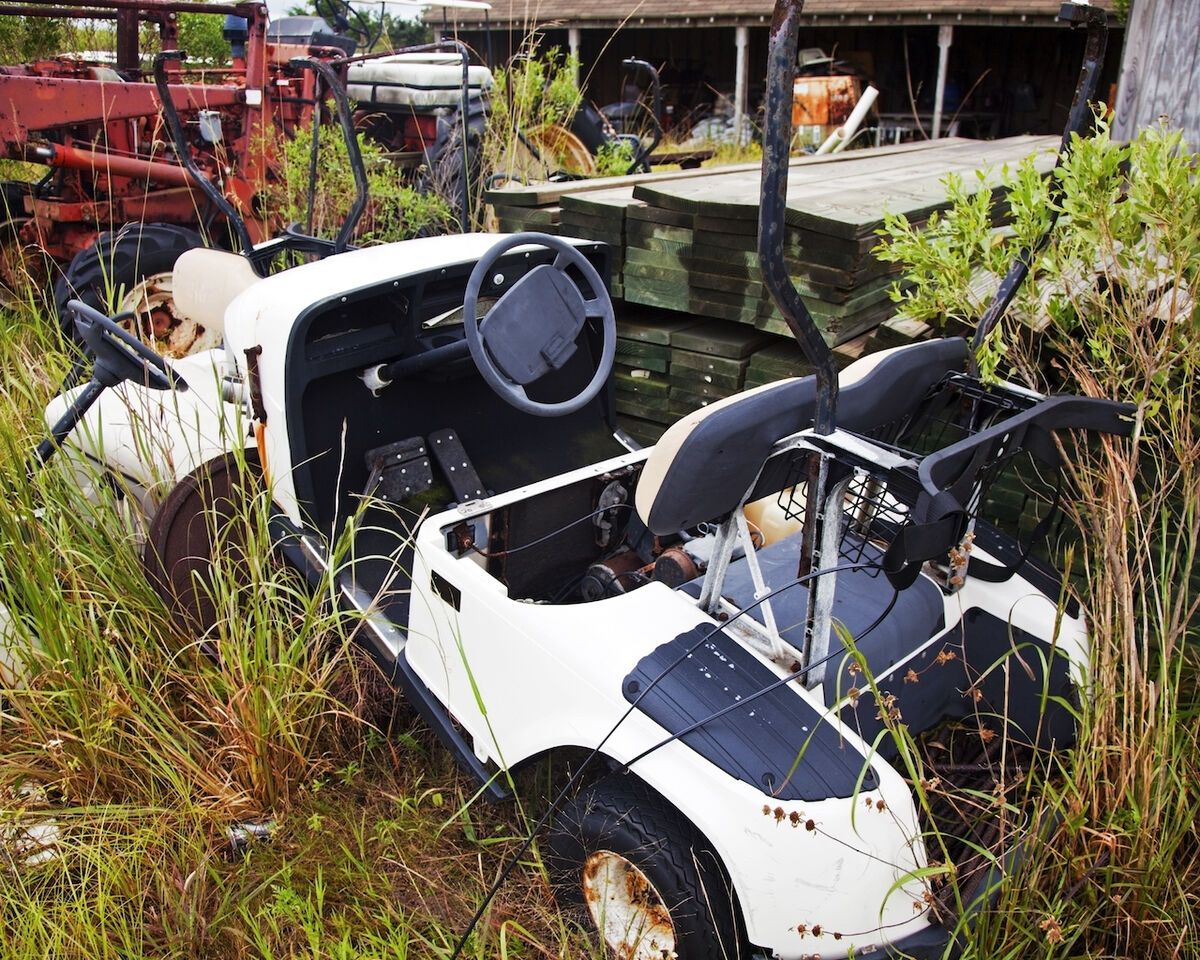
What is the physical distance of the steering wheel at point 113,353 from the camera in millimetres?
2703

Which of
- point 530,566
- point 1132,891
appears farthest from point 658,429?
point 1132,891

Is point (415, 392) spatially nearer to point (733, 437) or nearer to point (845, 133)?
point (733, 437)

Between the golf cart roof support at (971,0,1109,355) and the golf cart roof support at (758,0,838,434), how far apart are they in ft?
2.22

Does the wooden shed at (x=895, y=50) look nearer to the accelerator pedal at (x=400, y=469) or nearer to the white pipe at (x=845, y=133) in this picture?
the white pipe at (x=845, y=133)

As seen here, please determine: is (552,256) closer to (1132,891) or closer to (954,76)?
(1132,891)

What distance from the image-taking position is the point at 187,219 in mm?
5777

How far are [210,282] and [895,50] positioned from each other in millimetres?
12334

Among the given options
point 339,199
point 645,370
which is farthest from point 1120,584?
point 339,199

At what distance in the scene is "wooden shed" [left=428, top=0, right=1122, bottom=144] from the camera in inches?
438

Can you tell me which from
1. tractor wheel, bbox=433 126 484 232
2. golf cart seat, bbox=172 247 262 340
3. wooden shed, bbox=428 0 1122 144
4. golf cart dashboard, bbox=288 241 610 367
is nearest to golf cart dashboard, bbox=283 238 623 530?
golf cart dashboard, bbox=288 241 610 367

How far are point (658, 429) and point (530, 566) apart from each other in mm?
1321

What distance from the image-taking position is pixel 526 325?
89.7 inches

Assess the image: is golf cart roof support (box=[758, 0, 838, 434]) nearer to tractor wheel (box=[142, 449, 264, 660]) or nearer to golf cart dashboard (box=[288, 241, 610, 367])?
golf cart dashboard (box=[288, 241, 610, 367])

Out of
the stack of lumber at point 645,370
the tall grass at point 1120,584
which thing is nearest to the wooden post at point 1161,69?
the tall grass at point 1120,584
